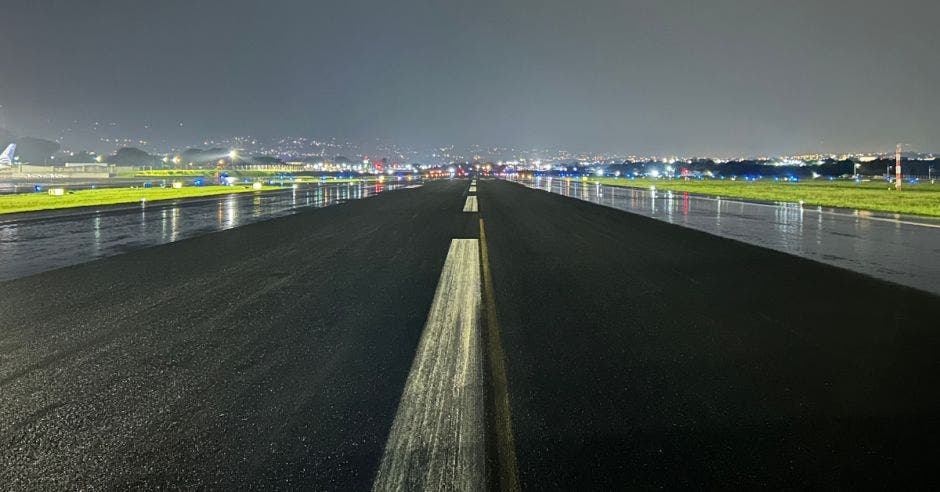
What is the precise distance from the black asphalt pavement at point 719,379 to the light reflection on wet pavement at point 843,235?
1.74 meters

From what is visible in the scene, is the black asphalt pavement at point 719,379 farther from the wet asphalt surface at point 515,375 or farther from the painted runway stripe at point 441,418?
the painted runway stripe at point 441,418

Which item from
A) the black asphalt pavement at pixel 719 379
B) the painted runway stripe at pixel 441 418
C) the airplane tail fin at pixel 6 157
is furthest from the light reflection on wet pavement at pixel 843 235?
the airplane tail fin at pixel 6 157

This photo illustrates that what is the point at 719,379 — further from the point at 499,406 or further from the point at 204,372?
the point at 204,372

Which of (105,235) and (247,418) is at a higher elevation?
(105,235)

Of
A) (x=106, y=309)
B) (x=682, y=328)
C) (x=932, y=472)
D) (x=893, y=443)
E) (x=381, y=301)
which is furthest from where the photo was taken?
(x=381, y=301)

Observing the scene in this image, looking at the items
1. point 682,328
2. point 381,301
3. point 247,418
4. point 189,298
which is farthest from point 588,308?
point 189,298

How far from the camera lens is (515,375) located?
4.46 meters

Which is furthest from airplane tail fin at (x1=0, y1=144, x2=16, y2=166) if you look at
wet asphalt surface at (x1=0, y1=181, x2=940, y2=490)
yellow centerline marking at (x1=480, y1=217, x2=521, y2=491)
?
yellow centerline marking at (x1=480, y1=217, x2=521, y2=491)

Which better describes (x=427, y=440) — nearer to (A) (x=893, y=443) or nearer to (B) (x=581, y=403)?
(B) (x=581, y=403)

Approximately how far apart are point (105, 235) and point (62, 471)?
14.0 metres

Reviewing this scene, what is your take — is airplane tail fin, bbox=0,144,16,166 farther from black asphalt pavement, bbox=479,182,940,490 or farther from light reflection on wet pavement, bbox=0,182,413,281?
black asphalt pavement, bbox=479,182,940,490

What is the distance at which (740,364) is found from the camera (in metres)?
4.82

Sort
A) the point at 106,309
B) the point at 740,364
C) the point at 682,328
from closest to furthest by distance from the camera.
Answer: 1. the point at 740,364
2. the point at 682,328
3. the point at 106,309

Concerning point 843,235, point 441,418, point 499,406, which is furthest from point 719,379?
point 843,235
